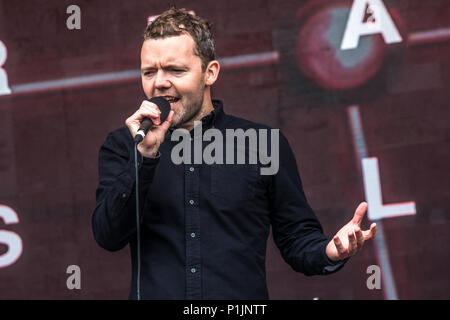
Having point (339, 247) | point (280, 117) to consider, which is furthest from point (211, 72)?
point (280, 117)

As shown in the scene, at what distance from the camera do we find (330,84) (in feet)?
11.5

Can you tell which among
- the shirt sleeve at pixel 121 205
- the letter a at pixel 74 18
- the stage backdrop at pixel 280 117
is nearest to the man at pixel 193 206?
the shirt sleeve at pixel 121 205

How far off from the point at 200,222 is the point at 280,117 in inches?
65.7

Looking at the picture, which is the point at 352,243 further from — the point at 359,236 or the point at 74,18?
the point at 74,18

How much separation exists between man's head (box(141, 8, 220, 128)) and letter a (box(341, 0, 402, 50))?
1.51 metres

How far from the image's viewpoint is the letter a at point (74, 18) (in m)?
3.74

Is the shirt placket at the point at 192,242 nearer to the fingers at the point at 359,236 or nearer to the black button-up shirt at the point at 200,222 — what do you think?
the black button-up shirt at the point at 200,222

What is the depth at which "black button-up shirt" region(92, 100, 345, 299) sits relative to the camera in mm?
1878

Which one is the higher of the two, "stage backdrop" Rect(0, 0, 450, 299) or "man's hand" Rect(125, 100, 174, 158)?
"stage backdrop" Rect(0, 0, 450, 299)

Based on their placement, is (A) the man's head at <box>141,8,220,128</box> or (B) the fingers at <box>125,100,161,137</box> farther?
(A) the man's head at <box>141,8,220,128</box>

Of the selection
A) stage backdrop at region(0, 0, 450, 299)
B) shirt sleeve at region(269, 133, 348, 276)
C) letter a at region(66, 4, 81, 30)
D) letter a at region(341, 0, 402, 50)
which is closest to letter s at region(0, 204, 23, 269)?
stage backdrop at region(0, 0, 450, 299)

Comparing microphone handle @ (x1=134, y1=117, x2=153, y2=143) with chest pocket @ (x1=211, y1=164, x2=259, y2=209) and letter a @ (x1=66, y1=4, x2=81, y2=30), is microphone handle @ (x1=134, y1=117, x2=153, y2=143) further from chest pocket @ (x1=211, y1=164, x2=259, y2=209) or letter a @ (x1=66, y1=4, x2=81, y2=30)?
letter a @ (x1=66, y1=4, x2=81, y2=30)

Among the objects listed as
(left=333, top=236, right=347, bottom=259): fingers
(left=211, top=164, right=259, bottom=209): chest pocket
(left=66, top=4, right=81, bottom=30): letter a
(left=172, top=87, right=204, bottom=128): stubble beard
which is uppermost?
(left=66, top=4, right=81, bottom=30): letter a
